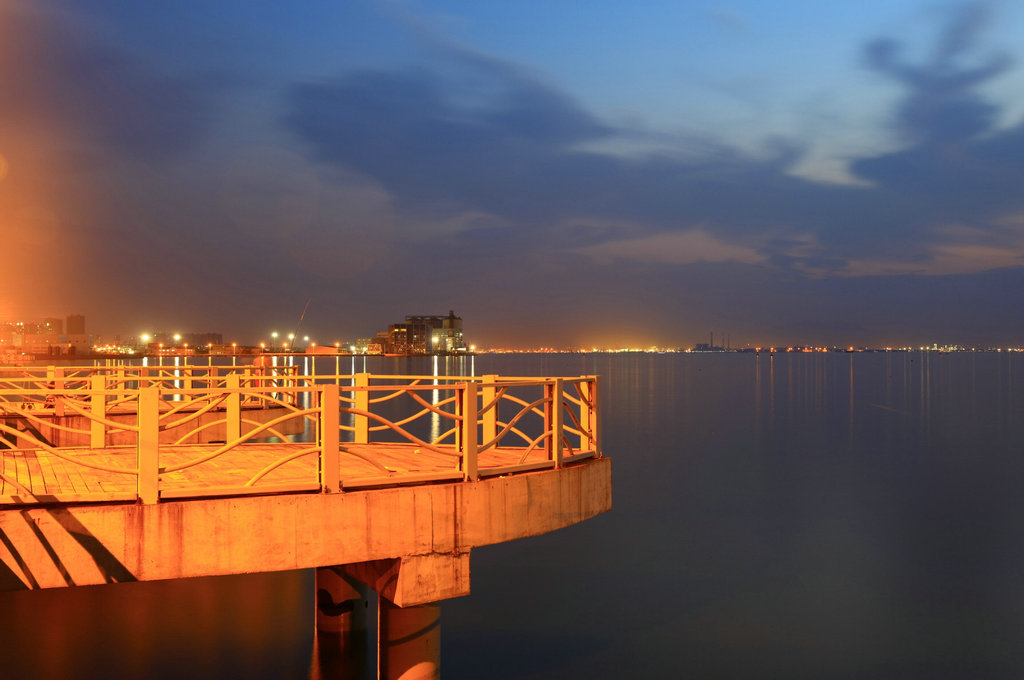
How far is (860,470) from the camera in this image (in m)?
38.6

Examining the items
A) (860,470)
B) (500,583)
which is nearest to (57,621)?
(500,583)

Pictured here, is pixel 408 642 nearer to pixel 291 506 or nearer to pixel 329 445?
pixel 291 506

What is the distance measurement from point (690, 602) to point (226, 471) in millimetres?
13342

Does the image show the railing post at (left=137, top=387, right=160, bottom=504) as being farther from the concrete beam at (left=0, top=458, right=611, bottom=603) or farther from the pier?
the concrete beam at (left=0, top=458, right=611, bottom=603)

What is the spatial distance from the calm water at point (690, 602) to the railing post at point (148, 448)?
8.29 meters

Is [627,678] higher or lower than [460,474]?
lower

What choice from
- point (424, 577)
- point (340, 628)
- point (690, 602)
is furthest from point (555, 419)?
point (690, 602)

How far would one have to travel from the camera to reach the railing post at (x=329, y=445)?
24.7 ft

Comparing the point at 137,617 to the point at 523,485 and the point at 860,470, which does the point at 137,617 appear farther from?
the point at 860,470

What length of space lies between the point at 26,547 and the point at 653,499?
26735 mm

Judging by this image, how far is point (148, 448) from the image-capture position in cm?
699

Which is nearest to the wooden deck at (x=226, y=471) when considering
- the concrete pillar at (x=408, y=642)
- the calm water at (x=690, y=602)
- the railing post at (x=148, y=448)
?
the railing post at (x=148, y=448)

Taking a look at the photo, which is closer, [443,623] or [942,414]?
[443,623]

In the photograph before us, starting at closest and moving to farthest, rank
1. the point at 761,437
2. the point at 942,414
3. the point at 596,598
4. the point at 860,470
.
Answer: the point at 596,598 → the point at 860,470 → the point at 761,437 → the point at 942,414
